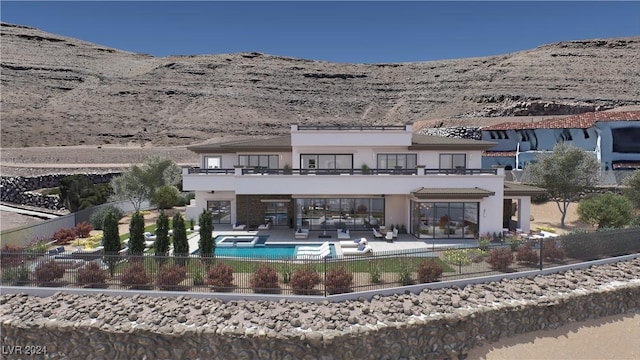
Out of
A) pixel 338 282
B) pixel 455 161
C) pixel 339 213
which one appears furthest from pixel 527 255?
pixel 339 213

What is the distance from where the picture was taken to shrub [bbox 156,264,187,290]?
44.9 ft

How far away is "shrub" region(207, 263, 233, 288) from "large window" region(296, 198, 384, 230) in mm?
10191

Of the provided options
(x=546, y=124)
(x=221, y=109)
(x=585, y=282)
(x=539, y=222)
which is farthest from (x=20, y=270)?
(x=221, y=109)

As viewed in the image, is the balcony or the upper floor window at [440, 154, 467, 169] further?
the upper floor window at [440, 154, 467, 169]

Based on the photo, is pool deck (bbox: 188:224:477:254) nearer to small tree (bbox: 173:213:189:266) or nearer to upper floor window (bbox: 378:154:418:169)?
small tree (bbox: 173:213:189:266)

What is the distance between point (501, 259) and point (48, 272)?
18227 mm

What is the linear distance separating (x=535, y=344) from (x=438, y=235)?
902cm

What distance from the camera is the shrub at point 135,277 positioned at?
45.2 ft

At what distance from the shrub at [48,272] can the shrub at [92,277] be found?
2.98 ft

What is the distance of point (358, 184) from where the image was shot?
22484 millimetres

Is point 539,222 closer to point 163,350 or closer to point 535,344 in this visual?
point 535,344

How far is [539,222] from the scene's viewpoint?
86.2ft

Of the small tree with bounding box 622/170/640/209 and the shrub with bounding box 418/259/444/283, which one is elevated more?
the small tree with bounding box 622/170/640/209

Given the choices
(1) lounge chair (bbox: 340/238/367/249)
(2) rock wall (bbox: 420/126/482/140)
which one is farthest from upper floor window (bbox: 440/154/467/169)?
(2) rock wall (bbox: 420/126/482/140)
